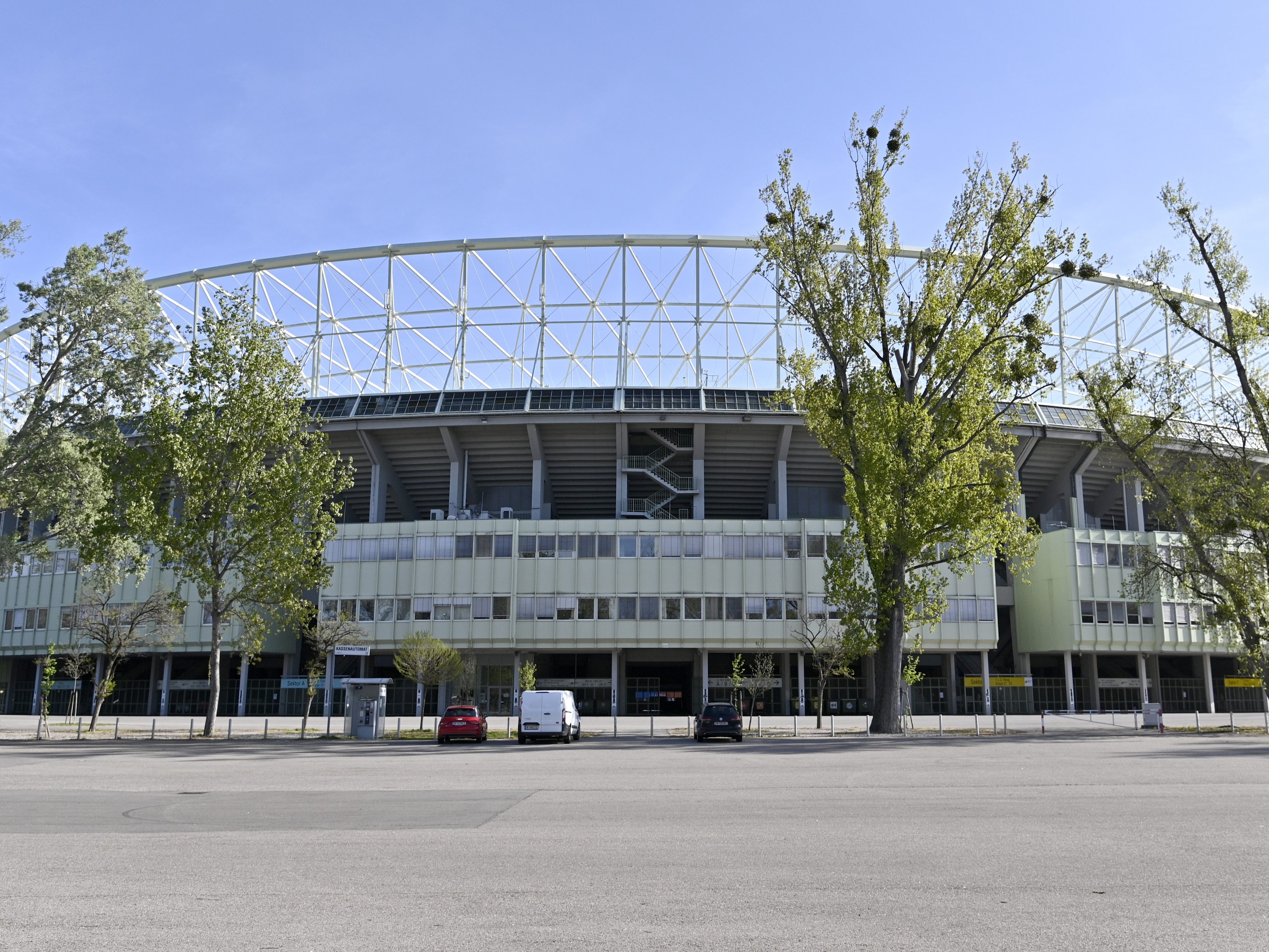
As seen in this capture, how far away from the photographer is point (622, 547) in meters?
62.4

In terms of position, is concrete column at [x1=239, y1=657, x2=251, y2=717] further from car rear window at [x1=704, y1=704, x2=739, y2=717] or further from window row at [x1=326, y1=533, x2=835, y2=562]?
car rear window at [x1=704, y1=704, x2=739, y2=717]

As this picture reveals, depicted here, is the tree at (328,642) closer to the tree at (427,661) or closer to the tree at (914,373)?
the tree at (427,661)

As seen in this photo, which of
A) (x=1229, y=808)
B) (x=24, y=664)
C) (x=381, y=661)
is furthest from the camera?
(x=24, y=664)

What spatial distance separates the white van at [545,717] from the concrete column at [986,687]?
35592mm

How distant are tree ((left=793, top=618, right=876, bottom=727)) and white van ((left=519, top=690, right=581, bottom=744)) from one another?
981 centimetres

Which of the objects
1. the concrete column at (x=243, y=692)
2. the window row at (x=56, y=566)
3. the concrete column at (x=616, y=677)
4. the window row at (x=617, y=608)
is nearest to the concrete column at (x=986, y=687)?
the window row at (x=617, y=608)

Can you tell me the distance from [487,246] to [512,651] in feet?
83.6

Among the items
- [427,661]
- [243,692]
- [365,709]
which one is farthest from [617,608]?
[365,709]

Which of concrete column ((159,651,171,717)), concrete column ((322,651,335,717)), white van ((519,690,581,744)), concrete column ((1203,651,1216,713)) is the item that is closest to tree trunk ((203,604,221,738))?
white van ((519,690,581,744))

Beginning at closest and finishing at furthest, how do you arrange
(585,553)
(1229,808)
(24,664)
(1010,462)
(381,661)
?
(1229,808) < (1010,462) < (585,553) < (381,661) < (24,664)

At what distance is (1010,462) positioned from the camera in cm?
3541

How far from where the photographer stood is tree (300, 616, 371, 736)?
130 ft

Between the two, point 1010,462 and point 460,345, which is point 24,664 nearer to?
point 460,345

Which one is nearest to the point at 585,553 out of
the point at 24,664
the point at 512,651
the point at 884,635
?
the point at 512,651
